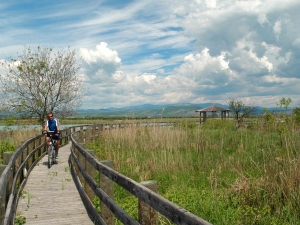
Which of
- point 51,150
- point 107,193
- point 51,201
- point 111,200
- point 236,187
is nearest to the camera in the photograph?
point 111,200

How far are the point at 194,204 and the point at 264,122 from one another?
5037mm

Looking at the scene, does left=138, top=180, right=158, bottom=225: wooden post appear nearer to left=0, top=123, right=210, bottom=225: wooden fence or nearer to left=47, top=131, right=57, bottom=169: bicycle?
left=0, top=123, right=210, bottom=225: wooden fence

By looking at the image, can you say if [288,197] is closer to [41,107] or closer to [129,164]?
[129,164]

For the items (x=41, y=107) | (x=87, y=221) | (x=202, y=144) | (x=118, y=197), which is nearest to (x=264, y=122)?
(x=202, y=144)

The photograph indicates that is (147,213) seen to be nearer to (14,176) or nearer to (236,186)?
(236,186)

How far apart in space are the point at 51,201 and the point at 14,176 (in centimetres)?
96

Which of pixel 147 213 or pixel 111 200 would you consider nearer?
pixel 147 213

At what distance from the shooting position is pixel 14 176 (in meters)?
7.44

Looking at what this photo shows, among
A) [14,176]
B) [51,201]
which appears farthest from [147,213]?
[14,176]

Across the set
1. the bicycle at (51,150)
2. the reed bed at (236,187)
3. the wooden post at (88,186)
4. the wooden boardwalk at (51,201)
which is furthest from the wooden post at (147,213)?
the bicycle at (51,150)

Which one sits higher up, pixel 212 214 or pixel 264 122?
pixel 264 122

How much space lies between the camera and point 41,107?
2684 centimetres

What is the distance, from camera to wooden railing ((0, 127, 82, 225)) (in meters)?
4.48

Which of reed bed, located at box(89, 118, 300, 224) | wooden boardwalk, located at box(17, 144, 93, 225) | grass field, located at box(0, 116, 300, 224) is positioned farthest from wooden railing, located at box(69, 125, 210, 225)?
reed bed, located at box(89, 118, 300, 224)
